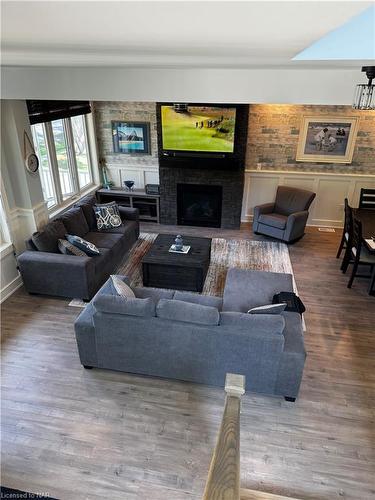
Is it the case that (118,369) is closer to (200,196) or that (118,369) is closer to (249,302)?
(249,302)

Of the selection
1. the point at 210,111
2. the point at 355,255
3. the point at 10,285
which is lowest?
the point at 10,285

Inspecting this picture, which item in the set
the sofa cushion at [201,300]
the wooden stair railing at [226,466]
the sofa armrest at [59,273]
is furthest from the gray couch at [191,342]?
the wooden stair railing at [226,466]

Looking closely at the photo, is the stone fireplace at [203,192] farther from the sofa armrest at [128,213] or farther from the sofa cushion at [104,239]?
the sofa cushion at [104,239]

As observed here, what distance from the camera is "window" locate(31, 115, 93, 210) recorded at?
5168mm

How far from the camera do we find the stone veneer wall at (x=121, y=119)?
6332 millimetres

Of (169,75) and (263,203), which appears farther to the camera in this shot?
(263,203)

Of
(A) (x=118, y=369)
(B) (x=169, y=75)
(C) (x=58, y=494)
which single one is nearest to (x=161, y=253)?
(A) (x=118, y=369)

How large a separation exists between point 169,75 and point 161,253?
125 inches

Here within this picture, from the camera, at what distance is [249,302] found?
3621 millimetres

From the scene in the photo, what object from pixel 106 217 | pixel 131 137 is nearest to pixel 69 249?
pixel 106 217

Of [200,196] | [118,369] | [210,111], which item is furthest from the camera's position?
[200,196]

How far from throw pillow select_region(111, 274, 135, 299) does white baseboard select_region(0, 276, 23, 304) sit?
1798 millimetres

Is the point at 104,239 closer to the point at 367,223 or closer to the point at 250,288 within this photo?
the point at 250,288

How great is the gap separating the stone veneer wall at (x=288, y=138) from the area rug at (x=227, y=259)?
1.67 meters
